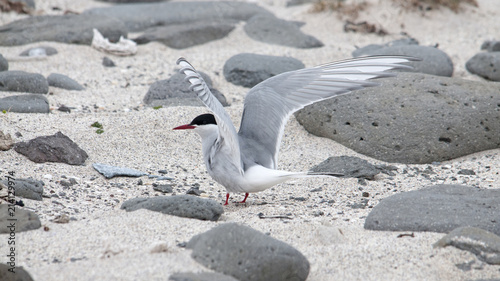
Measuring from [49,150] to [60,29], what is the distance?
3.34 metres

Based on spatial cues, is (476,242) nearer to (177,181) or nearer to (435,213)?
(435,213)

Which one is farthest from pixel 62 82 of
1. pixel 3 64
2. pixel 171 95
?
pixel 171 95

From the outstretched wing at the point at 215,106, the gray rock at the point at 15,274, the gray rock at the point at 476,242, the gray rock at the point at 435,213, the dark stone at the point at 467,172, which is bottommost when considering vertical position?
the dark stone at the point at 467,172

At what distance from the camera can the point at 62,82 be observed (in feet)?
19.2

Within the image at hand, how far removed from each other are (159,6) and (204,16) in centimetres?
80

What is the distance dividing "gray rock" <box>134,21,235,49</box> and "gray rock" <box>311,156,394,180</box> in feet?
11.1

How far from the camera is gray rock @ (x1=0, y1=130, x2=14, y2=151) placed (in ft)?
13.7

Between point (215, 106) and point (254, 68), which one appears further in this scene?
point (254, 68)

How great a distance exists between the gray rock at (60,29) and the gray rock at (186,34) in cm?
38

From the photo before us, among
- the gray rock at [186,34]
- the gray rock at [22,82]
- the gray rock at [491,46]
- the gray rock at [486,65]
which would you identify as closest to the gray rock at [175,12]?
the gray rock at [186,34]

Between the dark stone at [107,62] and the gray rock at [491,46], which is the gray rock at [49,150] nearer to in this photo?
the dark stone at [107,62]

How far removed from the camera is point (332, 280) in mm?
2730

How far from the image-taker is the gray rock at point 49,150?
4180 mm

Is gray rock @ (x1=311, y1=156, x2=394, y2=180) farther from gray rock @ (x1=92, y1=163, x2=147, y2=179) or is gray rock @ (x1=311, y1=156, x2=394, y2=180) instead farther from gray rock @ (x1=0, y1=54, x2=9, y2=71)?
gray rock @ (x1=0, y1=54, x2=9, y2=71)
